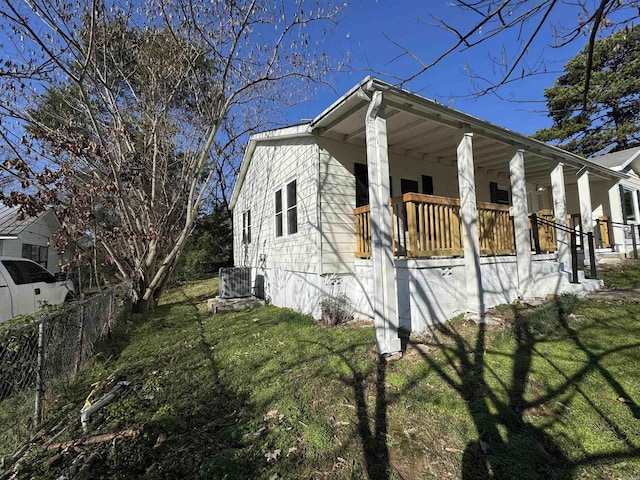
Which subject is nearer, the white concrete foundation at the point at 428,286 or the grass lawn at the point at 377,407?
the grass lawn at the point at 377,407

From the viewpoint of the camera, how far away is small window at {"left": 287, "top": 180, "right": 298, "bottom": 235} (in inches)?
290

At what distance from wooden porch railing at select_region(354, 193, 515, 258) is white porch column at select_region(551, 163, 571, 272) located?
1955mm

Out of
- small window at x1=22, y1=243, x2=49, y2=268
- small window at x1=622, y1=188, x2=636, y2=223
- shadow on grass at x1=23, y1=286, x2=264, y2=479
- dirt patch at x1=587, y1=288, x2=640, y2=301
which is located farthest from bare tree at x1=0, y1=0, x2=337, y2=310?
small window at x1=622, y1=188, x2=636, y2=223

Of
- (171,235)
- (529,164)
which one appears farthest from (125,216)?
(529,164)

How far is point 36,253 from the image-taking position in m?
16.5

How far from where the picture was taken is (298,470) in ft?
7.27

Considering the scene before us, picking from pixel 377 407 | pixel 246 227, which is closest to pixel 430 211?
pixel 377 407

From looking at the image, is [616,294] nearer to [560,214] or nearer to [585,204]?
[560,214]

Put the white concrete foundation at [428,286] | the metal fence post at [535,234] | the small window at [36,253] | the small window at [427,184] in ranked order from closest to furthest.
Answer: the white concrete foundation at [428,286], the metal fence post at [535,234], the small window at [427,184], the small window at [36,253]

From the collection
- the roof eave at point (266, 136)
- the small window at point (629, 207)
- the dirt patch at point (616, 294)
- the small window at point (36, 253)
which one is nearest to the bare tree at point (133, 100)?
the roof eave at point (266, 136)

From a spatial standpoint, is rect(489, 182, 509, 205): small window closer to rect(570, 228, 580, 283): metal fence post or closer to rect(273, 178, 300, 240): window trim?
rect(570, 228, 580, 283): metal fence post

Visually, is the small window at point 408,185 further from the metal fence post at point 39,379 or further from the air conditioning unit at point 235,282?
the metal fence post at point 39,379

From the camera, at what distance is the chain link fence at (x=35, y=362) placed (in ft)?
9.25

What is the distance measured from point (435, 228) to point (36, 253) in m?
20.9
